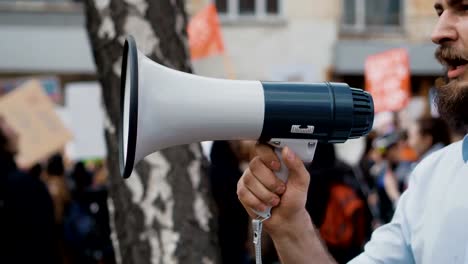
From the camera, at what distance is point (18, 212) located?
4469 millimetres

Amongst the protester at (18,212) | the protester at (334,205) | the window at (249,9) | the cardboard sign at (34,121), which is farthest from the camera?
the window at (249,9)

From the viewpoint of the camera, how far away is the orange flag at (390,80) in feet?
28.9

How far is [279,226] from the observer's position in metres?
1.46

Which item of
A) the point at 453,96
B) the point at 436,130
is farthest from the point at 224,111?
the point at 436,130

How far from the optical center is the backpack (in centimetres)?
397

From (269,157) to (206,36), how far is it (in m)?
5.72

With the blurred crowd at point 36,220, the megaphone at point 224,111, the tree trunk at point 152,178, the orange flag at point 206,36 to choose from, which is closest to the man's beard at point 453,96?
the megaphone at point 224,111

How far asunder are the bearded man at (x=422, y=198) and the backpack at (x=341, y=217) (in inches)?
95.2

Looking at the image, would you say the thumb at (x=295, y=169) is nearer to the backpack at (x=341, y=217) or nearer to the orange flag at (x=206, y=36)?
the backpack at (x=341, y=217)

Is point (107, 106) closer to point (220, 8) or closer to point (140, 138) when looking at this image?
point (140, 138)

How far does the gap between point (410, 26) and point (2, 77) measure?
7.69 meters

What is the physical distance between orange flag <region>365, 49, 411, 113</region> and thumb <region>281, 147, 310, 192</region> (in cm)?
733

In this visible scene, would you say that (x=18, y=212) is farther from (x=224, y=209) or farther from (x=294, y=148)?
(x=294, y=148)

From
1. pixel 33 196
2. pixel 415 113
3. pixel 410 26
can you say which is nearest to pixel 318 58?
pixel 410 26
